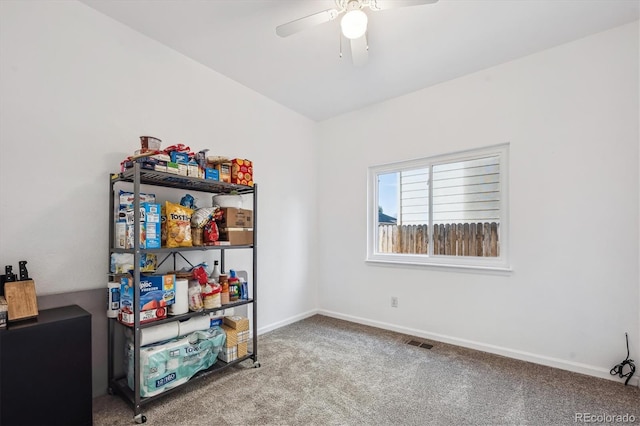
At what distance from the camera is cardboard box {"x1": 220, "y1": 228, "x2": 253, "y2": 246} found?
2477 mm

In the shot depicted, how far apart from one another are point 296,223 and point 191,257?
151cm

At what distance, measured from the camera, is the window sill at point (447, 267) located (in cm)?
281

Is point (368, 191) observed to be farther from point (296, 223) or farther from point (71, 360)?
point (71, 360)

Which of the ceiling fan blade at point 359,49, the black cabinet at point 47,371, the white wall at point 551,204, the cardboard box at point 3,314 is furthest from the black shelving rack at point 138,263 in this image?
the white wall at point 551,204

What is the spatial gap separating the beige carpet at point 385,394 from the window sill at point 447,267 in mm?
769

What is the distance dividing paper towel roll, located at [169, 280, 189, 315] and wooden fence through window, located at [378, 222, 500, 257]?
7.70 ft

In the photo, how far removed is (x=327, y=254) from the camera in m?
4.14

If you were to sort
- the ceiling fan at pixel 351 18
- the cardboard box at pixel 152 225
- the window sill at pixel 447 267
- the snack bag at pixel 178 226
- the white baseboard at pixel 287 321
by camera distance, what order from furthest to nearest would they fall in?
1. the white baseboard at pixel 287 321
2. the window sill at pixel 447 267
3. the snack bag at pixel 178 226
4. the cardboard box at pixel 152 225
5. the ceiling fan at pixel 351 18

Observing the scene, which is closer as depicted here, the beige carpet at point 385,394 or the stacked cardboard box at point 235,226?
the beige carpet at point 385,394

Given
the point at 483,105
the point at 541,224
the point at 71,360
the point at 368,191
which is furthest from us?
the point at 368,191

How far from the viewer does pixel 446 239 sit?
3.25 meters

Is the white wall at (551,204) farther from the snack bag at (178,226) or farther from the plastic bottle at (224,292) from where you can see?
the snack bag at (178,226)

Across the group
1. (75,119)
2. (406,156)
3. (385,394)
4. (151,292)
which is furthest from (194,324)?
(406,156)

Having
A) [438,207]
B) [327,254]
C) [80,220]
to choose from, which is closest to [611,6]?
[438,207]
